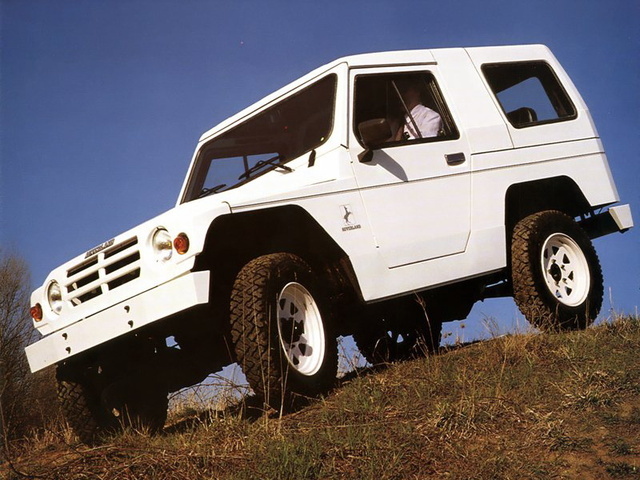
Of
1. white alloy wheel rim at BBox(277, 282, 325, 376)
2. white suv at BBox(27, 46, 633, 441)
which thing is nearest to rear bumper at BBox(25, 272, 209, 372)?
white suv at BBox(27, 46, 633, 441)

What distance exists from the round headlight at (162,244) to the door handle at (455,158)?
2.41 meters

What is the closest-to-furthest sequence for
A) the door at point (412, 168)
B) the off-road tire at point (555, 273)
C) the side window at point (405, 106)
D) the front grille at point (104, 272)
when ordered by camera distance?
the front grille at point (104, 272), the door at point (412, 168), the side window at point (405, 106), the off-road tire at point (555, 273)

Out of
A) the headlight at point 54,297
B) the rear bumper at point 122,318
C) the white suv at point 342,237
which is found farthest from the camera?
the headlight at point 54,297

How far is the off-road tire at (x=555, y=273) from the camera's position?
19.9 feet

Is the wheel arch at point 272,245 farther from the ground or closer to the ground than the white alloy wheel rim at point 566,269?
farther from the ground

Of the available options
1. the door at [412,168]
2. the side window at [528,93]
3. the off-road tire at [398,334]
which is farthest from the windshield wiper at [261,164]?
the side window at [528,93]

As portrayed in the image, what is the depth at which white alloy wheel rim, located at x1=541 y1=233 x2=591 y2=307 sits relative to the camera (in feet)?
20.8

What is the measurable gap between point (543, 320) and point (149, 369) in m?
3.10

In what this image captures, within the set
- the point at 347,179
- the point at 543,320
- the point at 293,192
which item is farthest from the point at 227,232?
the point at 543,320

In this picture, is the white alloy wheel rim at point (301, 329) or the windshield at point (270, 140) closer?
the white alloy wheel rim at point (301, 329)

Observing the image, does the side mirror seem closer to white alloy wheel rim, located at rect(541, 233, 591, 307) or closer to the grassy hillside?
the grassy hillside

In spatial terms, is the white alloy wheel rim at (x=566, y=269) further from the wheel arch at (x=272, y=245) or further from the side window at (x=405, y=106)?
the wheel arch at (x=272, y=245)

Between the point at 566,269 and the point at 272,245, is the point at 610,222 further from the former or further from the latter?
the point at 272,245

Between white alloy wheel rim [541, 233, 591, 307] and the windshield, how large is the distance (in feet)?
7.20
